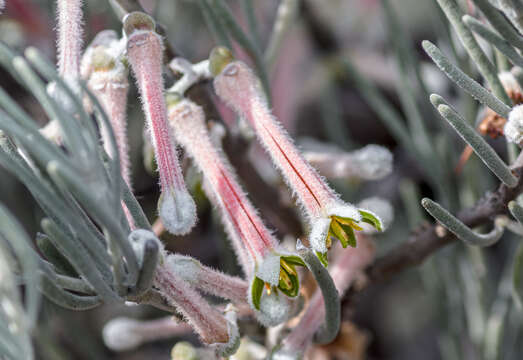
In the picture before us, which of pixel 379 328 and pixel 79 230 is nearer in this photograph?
pixel 79 230

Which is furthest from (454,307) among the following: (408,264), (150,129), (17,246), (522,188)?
(17,246)

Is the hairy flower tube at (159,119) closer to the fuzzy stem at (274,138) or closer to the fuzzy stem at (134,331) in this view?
the fuzzy stem at (274,138)

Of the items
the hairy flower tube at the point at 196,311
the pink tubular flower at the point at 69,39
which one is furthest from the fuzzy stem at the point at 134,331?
the pink tubular flower at the point at 69,39

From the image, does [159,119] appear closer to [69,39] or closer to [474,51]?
[69,39]

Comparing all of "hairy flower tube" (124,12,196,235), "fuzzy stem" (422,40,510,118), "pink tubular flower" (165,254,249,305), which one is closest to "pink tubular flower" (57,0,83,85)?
"hairy flower tube" (124,12,196,235)

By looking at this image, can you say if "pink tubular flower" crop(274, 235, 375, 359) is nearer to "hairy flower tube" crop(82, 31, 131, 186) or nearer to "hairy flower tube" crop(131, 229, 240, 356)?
"hairy flower tube" crop(131, 229, 240, 356)

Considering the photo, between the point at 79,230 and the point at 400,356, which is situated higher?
the point at 79,230

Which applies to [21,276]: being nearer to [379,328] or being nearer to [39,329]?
[39,329]

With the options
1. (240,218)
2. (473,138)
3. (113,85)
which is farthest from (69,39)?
(473,138)
